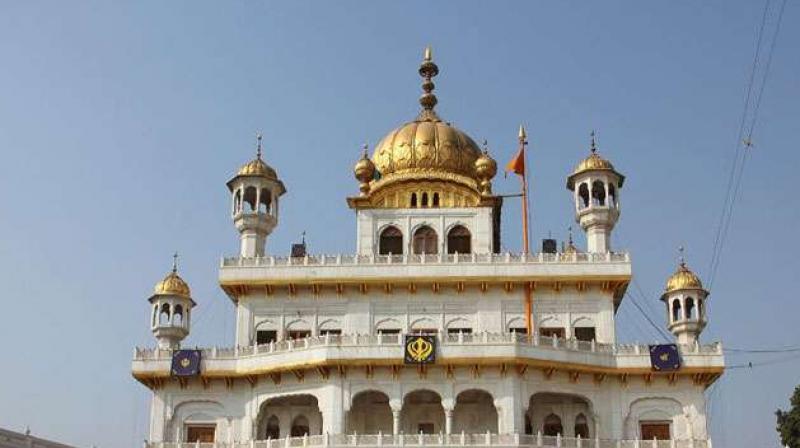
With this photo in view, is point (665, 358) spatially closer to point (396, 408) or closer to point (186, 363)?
point (396, 408)

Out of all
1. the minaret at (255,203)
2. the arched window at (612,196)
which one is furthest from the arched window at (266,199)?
the arched window at (612,196)

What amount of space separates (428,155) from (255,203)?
765 centimetres

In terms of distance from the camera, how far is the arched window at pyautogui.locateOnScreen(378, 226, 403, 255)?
43.3 metres

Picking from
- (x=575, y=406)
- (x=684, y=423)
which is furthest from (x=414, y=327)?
(x=684, y=423)

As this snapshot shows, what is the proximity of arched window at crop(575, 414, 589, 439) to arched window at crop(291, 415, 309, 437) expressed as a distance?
9711mm

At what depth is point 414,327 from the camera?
39781 millimetres

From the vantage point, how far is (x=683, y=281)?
40344mm

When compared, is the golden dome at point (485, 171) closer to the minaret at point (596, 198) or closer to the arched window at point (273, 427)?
the minaret at point (596, 198)

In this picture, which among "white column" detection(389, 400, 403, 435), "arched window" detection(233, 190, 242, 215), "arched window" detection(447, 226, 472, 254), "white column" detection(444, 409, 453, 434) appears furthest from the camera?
"arched window" detection(447, 226, 472, 254)

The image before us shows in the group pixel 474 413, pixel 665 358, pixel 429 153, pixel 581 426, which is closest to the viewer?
pixel 665 358

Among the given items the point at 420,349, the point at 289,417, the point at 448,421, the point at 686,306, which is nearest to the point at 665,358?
the point at 686,306

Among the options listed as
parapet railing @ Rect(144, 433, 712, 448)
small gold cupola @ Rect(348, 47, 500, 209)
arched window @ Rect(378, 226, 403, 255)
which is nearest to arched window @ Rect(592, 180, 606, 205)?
small gold cupola @ Rect(348, 47, 500, 209)

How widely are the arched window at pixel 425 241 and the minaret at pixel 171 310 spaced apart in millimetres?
9079

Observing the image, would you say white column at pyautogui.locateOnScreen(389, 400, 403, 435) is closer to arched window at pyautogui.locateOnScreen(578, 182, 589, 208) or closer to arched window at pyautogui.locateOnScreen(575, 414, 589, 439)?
arched window at pyautogui.locateOnScreen(575, 414, 589, 439)
